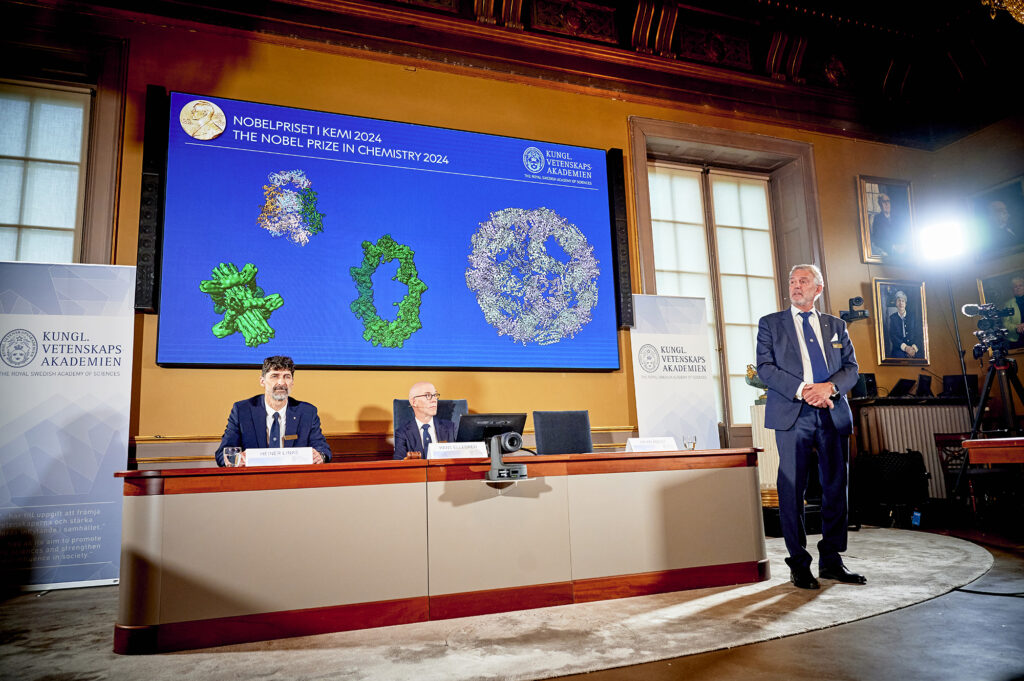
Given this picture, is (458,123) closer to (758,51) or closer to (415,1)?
(415,1)

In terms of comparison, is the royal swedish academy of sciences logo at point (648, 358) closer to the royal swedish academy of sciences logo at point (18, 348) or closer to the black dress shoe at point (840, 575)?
the black dress shoe at point (840, 575)

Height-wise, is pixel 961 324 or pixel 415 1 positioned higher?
pixel 415 1

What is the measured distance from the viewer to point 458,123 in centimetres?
575

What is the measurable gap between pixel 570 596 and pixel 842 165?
5.98 meters

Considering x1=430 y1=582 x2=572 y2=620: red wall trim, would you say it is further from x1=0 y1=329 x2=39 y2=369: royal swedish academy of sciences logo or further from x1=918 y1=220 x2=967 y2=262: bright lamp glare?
A: x1=918 y1=220 x2=967 y2=262: bright lamp glare

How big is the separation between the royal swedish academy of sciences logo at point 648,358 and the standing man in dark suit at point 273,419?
3012mm

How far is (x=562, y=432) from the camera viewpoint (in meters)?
4.48

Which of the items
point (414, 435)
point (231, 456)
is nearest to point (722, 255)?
point (414, 435)

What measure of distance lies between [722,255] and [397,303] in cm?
359

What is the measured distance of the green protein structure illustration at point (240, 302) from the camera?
4.75 m

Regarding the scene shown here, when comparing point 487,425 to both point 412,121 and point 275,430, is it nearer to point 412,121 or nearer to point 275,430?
point 275,430

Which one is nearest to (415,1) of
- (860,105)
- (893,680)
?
(860,105)

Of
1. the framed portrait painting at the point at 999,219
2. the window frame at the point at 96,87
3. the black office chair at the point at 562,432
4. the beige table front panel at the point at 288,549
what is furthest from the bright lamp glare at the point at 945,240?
the window frame at the point at 96,87

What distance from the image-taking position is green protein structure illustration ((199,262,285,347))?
475 centimetres
